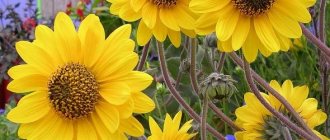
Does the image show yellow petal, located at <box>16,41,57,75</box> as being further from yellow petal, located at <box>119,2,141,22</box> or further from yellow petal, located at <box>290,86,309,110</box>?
yellow petal, located at <box>290,86,309,110</box>

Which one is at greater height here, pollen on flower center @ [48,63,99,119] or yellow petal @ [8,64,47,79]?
yellow petal @ [8,64,47,79]

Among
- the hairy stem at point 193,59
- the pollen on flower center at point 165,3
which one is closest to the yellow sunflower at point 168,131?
the hairy stem at point 193,59

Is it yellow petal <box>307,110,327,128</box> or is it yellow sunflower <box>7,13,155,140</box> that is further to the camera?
yellow petal <box>307,110,327,128</box>

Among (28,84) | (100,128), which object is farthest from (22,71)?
(100,128)

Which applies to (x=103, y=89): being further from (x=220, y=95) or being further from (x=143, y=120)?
(x=143, y=120)

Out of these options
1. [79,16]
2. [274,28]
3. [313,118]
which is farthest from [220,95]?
[79,16]

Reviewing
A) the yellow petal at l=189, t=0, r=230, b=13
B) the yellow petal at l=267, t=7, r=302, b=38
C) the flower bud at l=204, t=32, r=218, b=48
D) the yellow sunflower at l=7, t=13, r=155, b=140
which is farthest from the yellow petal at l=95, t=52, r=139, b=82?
the flower bud at l=204, t=32, r=218, b=48
